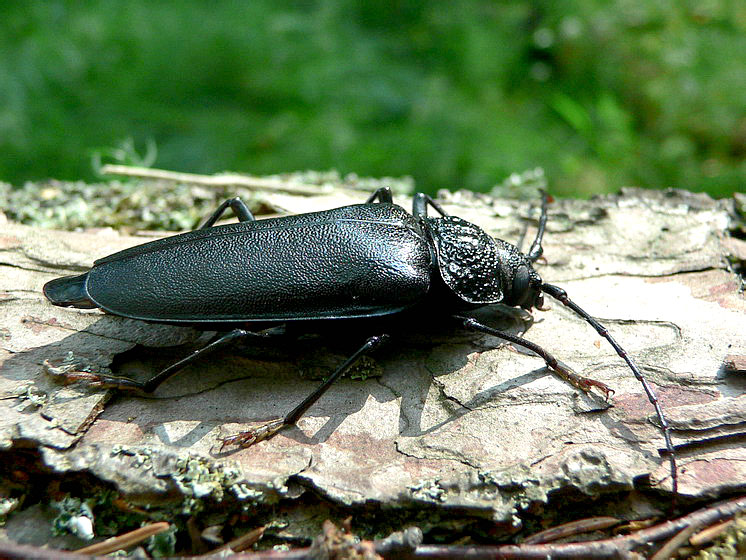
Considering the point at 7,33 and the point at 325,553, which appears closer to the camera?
the point at 325,553

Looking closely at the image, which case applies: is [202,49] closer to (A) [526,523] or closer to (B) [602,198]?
(B) [602,198]

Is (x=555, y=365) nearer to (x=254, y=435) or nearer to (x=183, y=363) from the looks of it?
(x=254, y=435)

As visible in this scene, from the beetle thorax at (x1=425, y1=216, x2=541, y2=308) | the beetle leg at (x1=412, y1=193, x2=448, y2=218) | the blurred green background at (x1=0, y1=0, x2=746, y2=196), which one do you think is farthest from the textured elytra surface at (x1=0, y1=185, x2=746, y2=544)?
the blurred green background at (x1=0, y1=0, x2=746, y2=196)

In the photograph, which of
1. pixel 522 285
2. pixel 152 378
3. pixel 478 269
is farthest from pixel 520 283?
pixel 152 378

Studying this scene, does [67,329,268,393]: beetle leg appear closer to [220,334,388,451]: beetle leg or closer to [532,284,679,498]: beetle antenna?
[220,334,388,451]: beetle leg

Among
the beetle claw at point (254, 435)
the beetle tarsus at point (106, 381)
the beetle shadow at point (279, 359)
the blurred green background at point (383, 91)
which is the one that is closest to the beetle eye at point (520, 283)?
the beetle shadow at point (279, 359)

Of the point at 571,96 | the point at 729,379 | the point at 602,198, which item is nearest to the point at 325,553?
the point at 729,379
